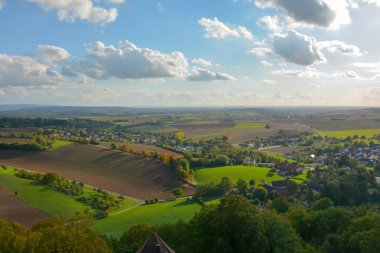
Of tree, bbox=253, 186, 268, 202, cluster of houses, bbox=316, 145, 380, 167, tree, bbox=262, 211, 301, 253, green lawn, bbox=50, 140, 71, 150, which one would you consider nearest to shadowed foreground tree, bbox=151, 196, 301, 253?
tree, bbox=262, 211, 301, 253

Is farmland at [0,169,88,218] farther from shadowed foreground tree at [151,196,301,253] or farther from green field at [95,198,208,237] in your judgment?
shadowed foreground tree at [151,196,301,253]

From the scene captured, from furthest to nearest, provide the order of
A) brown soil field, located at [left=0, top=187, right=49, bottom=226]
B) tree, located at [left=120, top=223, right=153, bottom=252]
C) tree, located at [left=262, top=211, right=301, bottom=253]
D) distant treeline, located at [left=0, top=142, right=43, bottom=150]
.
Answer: distant treeline, located at [left=0, top=142, right=43, bottom=150] → brown soil field, located at [left=0, top=187, right=49, bottom=226] → tree, located at [left=120, top=223, right=153, bottom=252] → tree, located at [left=262, top=211, right=301, bottom=253]

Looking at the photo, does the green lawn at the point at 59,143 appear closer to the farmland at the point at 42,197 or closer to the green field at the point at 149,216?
the farmland at the point at 42,197

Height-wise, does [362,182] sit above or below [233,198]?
below

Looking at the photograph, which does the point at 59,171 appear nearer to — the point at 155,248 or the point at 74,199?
the point at 74,199

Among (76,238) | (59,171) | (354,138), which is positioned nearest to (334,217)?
(76,238)

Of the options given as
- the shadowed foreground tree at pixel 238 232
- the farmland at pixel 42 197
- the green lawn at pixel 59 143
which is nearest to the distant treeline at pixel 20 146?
the green lawn at pixel 59 143
